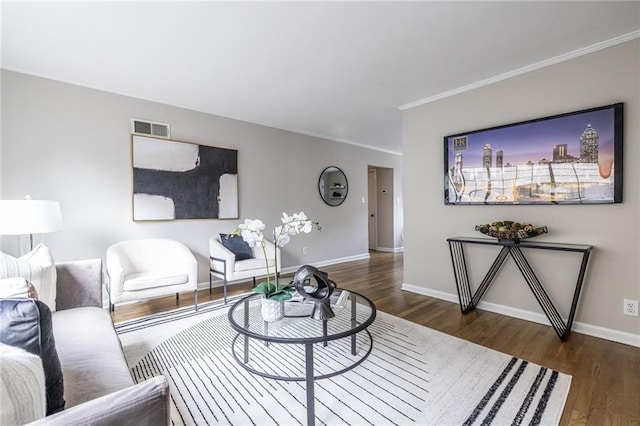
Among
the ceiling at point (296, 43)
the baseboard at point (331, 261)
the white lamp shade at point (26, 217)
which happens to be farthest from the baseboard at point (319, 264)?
the ceiling at point (296, 43)

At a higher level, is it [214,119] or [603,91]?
[214,119]

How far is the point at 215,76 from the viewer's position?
112 inches

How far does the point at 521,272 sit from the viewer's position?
2.71 meters

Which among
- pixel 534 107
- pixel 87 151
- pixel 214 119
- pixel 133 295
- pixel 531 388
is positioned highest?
pixel 214 119

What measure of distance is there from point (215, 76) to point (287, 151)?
2.00m

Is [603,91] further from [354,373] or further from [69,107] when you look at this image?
[69,107]

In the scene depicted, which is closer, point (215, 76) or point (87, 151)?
point (215, 76)

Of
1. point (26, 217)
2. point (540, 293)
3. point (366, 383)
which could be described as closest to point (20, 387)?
point (366, 383)

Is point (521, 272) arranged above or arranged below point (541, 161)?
below

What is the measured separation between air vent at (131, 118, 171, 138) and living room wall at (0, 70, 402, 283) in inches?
2.1

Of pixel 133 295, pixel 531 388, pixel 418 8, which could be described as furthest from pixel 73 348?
pixel 418 8

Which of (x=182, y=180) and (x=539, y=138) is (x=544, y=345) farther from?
(x=182, y=180)

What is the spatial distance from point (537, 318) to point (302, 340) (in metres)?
2.44

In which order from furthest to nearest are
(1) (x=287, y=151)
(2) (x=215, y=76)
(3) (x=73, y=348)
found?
(1) (x=287, y=151), (2) (x=215, y=76), (3) (x=73, y=348)
